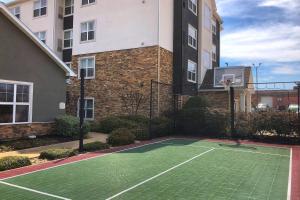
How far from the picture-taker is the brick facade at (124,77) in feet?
66.7

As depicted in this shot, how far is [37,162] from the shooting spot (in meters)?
9.79

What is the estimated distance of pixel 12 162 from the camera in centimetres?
889

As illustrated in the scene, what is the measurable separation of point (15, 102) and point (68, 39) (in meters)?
13.8

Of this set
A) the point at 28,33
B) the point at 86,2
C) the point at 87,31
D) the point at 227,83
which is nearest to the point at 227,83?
the point at 227,83

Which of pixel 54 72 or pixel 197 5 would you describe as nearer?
pixel 54 72

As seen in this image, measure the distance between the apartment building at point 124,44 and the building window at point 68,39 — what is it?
92 millimetres

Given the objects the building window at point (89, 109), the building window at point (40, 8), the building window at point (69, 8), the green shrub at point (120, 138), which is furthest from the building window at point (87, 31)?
the green shrub at point (120, 138)

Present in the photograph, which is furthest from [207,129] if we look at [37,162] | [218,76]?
[37,162]

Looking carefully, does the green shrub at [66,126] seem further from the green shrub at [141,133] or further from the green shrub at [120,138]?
the green shrub at [141,133]

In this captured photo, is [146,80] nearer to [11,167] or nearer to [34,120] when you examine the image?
[34,120]

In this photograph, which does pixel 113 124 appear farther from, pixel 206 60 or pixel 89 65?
pixel 206 60

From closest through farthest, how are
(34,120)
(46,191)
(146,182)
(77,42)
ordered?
(46,191) → (146,182) → (34,120) → (77,42)

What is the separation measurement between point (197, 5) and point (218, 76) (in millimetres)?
6858

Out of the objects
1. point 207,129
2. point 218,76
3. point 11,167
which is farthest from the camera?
point 218,76
